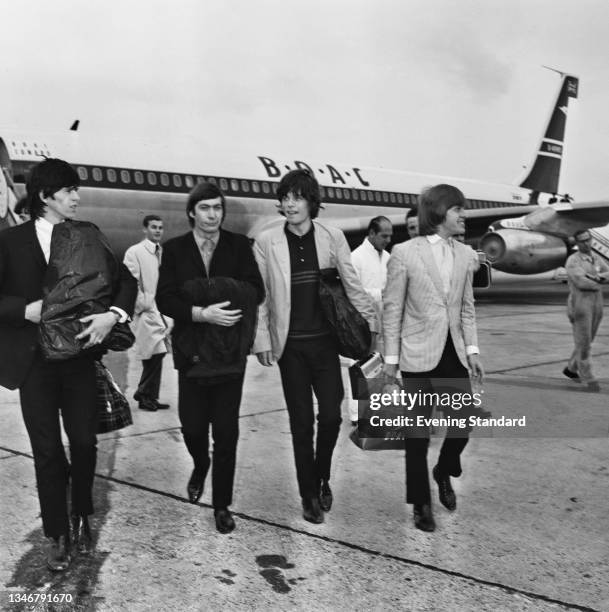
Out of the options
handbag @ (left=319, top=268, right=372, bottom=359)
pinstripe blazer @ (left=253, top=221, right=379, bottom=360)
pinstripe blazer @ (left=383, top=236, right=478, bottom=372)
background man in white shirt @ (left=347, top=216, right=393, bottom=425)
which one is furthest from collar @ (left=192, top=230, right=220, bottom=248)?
background man in white shirt @ (left=347, top=216, right=393, bottom=425)

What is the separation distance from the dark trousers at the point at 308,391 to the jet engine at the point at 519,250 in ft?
47.4

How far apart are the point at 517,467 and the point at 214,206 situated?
235 cm

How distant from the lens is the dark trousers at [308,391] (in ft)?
12.1

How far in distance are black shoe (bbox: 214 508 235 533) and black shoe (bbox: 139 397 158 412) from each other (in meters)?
2.68

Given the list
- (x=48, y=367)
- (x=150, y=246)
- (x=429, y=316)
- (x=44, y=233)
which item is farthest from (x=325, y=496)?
(x=150, y=246)

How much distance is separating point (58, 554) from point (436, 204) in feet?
7.42

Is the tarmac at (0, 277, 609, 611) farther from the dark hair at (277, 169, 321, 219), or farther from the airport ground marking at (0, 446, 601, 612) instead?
the dark hair at (277, 169, 321, 219)

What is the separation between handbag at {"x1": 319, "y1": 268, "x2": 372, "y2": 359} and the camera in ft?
11.9

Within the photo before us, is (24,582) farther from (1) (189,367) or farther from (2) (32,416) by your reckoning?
(1) (189,367)

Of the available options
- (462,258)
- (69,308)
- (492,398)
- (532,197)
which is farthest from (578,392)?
(532,197)

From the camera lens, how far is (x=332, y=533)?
3.46 meters

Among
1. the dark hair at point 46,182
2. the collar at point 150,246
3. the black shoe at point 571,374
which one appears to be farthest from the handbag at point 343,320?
the black shoe at point 571,374

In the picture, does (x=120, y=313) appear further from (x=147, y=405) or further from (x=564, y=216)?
(x=564, y=216)

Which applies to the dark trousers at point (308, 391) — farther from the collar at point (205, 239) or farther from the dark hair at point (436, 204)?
the dark hair at point (436, 204)
